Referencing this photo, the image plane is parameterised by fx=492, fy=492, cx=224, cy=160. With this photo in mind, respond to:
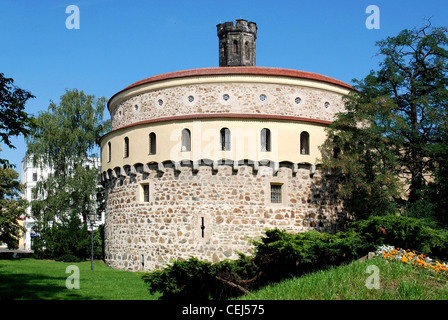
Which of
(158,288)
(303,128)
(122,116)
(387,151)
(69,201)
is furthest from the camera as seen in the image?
(69,201)

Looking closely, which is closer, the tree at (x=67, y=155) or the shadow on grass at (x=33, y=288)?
the shadow on grass at (x=33, y=288)

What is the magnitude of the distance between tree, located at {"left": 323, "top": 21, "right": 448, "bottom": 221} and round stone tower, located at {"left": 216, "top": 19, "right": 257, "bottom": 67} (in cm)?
1509

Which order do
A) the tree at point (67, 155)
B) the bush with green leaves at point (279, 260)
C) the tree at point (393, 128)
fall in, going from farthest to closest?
1. the tree at point (67, 155)
2. the tree at point (393, 128)
3. the bush with green leaves at point (279, 260)

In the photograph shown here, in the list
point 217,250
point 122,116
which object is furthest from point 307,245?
point 122,116

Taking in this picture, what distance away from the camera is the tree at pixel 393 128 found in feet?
68.7

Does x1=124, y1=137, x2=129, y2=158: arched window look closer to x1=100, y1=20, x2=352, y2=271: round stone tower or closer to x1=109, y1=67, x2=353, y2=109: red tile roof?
x1=100, y1=20, x2=352, y2=271: round stone tower

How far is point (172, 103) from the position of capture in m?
23.2

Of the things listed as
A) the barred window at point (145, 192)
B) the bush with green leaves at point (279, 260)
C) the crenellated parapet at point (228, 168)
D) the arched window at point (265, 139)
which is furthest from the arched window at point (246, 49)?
the bush with green leaves at point (279, 260)

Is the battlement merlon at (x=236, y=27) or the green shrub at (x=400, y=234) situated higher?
the battlement merlon at (x=236, y=27)

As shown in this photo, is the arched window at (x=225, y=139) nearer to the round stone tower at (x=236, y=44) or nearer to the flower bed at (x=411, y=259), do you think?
the flower bed at (x=411, y=259)

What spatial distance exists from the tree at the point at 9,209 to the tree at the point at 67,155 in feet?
7.35

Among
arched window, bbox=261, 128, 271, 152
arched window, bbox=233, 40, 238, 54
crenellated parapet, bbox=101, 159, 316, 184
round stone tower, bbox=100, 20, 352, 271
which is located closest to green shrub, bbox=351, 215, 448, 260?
round stone tower, bbox=100, 20, 352, 271

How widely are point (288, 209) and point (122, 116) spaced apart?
10031 mm

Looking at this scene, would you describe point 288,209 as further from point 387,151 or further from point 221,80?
point 221,80
